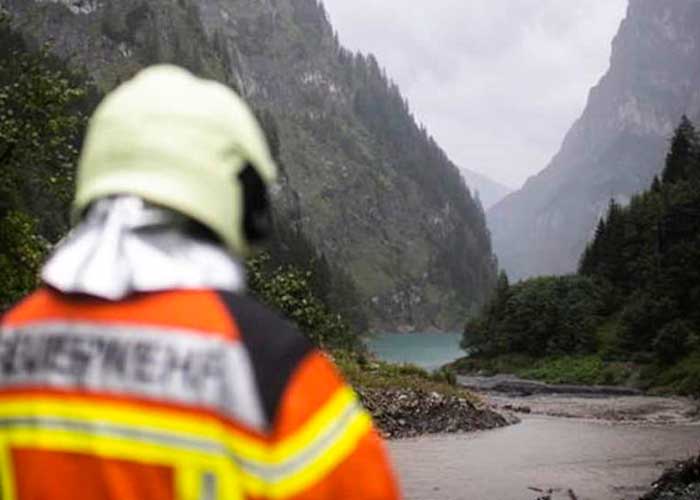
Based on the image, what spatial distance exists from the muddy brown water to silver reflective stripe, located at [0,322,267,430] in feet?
64.4

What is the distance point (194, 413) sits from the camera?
1793mm

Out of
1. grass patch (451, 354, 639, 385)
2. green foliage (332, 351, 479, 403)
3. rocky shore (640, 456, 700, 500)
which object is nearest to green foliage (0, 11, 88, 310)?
rocky shore (640, 456, 700, 500)

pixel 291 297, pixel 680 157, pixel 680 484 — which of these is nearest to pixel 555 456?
pixel 680 484

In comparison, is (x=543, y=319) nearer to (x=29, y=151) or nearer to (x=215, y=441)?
(x=29, y=151)

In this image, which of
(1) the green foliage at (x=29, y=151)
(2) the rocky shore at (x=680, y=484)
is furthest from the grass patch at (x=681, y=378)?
(1) the green foliage at (x=29, y=151)

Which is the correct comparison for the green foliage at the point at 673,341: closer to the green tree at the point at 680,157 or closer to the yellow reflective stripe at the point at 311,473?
the green tree at the point at 680,157

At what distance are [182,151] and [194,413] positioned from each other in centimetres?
53

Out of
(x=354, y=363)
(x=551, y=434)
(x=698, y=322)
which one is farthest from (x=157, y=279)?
(x=698, y=322)

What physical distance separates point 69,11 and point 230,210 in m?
188

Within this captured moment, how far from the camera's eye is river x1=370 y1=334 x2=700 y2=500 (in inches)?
870

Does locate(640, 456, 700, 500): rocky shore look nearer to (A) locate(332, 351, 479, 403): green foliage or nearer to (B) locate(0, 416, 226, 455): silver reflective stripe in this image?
(B) locate(0, 416, 226, 455): silver reflective stripe

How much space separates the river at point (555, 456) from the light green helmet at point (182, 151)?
19.7 meters

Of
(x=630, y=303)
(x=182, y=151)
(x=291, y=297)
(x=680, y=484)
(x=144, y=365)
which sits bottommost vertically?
(x=680, y=484)

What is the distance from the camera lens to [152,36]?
613 feet
